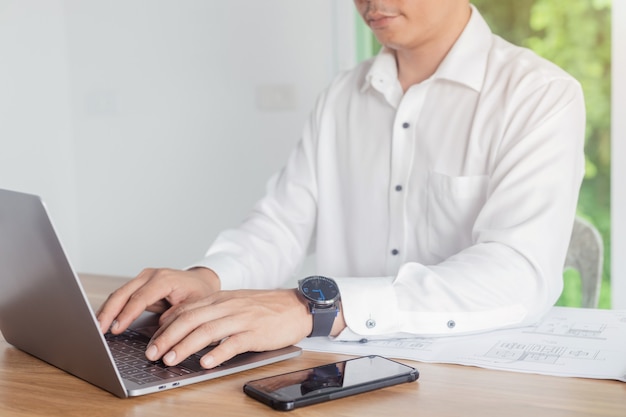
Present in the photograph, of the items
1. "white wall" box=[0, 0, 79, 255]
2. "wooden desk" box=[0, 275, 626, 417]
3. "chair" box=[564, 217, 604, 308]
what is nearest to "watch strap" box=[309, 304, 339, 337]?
"wooden desk" box=[0, 275, 626, 417]

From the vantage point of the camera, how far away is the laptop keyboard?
3.35 feet

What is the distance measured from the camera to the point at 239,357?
→ 3.61 ft

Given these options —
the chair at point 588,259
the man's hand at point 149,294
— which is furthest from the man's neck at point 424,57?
the man's hand at point 149,294

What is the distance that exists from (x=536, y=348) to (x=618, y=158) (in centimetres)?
181

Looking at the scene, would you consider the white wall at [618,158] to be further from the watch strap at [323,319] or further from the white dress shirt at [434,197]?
the watch strap at [323,319]

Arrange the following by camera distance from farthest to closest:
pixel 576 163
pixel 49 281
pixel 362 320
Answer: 1. pixel 576 163
2. pixel 362 320
3. pixel 49 281

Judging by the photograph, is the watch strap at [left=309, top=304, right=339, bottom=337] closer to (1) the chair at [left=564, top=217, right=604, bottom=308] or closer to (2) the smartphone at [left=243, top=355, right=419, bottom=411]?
(2) the smartphone at [left=243, top=355, right=419, bottom=411]

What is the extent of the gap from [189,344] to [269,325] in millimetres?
113

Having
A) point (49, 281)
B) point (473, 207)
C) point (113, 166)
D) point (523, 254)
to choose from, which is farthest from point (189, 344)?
point (113, 166)

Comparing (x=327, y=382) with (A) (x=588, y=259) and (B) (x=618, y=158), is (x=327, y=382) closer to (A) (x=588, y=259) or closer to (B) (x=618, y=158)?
(A) (x=588, y=259)

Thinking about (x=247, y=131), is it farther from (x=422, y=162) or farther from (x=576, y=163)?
(x=576, y=163)

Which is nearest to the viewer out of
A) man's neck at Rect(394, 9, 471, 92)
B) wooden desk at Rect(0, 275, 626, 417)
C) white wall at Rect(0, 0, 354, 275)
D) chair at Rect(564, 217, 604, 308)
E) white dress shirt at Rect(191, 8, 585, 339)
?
wooden desk at Rect(0, 275, 626, 417)

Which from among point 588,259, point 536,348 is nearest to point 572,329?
point 536,348

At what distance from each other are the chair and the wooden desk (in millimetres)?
1024
